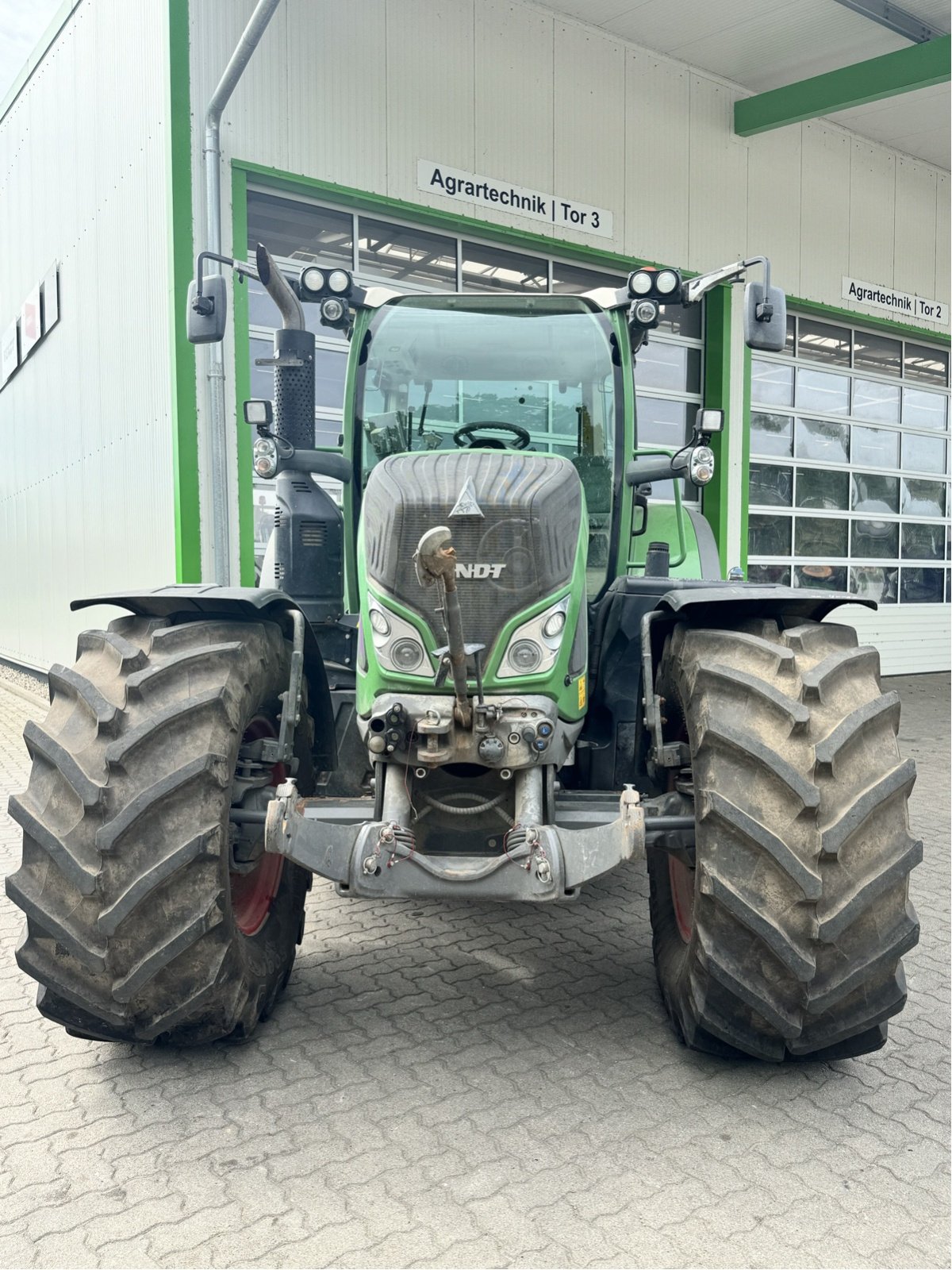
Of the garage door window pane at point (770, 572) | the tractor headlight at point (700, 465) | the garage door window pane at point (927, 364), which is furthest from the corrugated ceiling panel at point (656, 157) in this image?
the tractor headlight at point (700, 465)

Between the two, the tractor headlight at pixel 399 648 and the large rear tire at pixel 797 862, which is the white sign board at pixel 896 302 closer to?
the large rear tire at pixel 797 862

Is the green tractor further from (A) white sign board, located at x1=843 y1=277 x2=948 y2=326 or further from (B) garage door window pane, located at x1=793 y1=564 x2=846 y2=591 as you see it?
(A) white sign board, located at x1=843 y1=277 x2=948 y2=326

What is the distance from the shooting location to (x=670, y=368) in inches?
466

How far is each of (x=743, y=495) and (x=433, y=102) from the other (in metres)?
5.59

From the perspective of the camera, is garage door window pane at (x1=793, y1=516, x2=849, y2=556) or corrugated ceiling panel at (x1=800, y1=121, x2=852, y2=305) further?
garage door window pane at (x1=793, y1=516, x2=849, y2=556)

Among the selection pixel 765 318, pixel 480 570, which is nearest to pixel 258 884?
pixel 480 570

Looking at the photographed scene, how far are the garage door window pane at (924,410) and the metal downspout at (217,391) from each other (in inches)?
403

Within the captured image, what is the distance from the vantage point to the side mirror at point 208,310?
4207 millimetres

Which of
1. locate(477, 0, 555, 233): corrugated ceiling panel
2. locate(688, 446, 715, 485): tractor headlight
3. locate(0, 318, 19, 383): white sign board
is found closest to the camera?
locate(688, 446, 715, 485): tractor headlight

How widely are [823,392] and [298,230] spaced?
7.51 metres

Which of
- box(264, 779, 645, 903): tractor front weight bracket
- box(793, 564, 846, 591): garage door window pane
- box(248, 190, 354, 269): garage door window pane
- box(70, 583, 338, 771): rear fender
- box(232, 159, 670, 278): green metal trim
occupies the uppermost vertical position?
box(232, 159, 670, 278): green metal trim

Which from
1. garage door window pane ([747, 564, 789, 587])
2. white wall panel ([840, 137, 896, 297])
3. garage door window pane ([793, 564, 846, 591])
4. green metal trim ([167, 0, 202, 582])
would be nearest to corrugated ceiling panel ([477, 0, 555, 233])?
green metal trim ([167, 0, 202, 582])

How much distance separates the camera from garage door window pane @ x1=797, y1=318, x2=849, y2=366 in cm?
1309

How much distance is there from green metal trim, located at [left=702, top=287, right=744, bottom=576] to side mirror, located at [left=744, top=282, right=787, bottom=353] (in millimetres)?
7958
